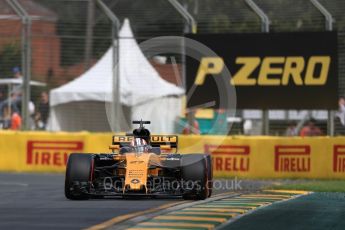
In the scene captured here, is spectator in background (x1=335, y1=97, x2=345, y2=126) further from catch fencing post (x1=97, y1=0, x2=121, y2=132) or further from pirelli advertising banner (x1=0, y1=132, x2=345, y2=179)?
catch fencing post (x1=97, y1=0, x2=121, y2=132)

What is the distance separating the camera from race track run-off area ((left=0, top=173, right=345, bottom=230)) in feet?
34.7

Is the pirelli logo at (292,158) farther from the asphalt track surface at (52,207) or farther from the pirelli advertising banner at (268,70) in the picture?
the asphalt track surface at (52,207)

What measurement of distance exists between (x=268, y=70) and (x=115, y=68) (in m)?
3.86

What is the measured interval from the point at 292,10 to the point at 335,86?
2.14m

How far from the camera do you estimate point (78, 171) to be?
551 inches

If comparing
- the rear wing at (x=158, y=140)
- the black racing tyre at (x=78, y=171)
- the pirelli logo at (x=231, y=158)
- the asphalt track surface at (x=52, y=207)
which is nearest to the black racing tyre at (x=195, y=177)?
the asphalt track surface at (x=52, y=207)

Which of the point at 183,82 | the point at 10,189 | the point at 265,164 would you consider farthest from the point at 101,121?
the point at 10,189

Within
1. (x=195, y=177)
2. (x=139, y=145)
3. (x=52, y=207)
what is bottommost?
(x=52, y=207)

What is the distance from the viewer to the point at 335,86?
23.2 metres

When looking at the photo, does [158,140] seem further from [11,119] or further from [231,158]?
[11,119]

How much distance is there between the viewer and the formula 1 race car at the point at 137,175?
45.8 ft

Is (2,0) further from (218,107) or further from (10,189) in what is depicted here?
(10,189)
